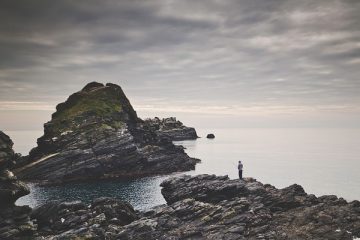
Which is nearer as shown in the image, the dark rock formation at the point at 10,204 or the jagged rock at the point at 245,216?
the jagged rock at the point at 245,216

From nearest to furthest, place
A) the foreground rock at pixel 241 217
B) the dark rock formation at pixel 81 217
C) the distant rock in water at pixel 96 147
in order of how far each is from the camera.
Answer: the foreground rock at pixel 241 217 < the dark rock formation at pixel 81 217 < the distant rock in water at pixel 96 147

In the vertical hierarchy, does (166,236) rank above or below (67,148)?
below

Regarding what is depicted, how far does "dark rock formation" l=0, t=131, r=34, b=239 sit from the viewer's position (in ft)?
186

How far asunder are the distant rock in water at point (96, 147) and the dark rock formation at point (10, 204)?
194 feet

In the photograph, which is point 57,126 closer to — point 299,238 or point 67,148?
point 67,148

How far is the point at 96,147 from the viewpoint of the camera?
12988cm

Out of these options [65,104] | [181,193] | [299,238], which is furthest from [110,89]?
[299,238]

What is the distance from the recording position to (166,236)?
5212 cm

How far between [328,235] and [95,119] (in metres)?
112

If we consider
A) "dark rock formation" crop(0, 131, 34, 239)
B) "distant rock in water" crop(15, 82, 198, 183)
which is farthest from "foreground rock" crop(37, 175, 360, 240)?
"distant rock in water" crop(15, 82, 198, 183)

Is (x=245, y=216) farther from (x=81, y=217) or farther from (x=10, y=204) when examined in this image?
(x=10, y=204)

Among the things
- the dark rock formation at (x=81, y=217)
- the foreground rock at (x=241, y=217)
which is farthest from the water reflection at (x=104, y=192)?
the foreground rock at (x=241, y=217)

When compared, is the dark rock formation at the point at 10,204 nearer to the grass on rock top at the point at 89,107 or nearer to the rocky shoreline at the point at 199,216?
the rocky shoreline at the point at 199,216

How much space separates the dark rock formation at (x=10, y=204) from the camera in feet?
186
